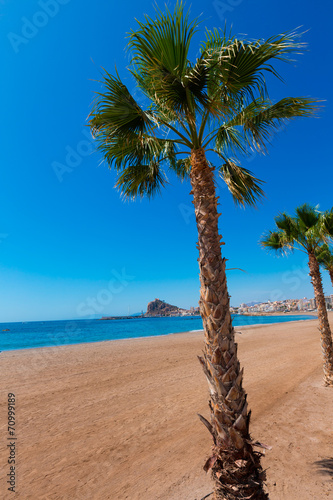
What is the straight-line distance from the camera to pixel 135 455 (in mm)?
5078

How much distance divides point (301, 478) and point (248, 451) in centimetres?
239

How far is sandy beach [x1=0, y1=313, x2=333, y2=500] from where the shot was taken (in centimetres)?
414

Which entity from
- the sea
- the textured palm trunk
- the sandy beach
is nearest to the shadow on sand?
the sandy beach

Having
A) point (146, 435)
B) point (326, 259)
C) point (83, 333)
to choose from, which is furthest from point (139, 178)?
point (83, 333)

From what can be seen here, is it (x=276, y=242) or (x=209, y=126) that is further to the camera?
(x=276, y=242)

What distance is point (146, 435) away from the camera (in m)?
5.87

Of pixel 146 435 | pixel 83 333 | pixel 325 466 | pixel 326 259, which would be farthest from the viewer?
pixel 83 333

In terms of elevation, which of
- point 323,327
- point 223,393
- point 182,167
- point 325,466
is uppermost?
point 182,167

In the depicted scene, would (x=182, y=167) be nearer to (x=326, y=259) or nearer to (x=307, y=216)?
(x=307, y=216)

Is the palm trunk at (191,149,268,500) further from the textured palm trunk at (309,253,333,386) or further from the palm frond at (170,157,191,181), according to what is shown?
the textured palm trunk at (309,253,333,386)

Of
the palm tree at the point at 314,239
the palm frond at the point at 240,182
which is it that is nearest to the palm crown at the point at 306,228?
the palm tree at the point at 314,239

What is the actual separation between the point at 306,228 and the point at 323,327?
3.51m

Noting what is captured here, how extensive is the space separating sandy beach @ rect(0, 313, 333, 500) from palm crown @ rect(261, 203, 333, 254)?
5012 millimetres

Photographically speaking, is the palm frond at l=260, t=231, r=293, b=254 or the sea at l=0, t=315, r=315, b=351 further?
the sea at l=0, t=315, r=315, b=351
